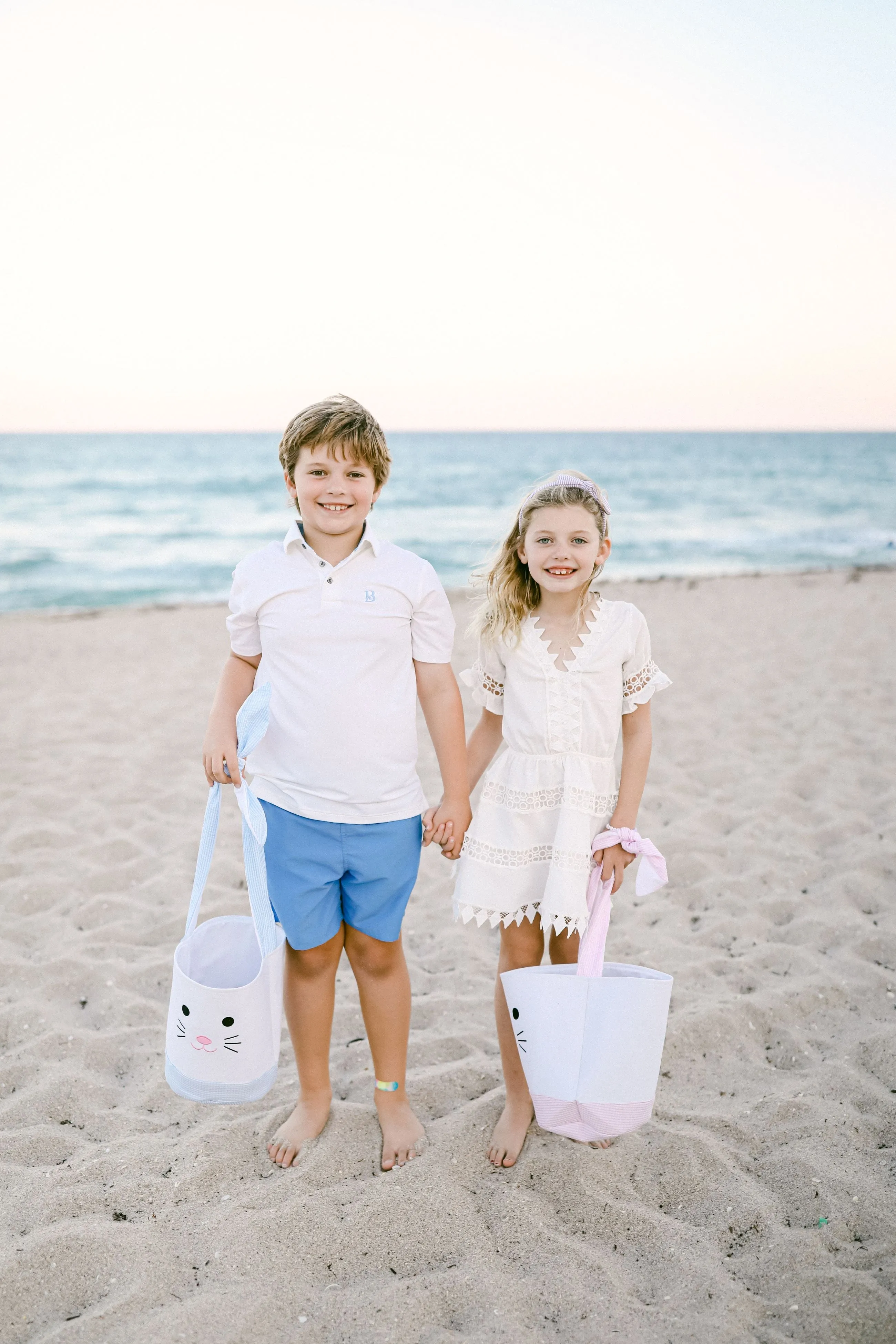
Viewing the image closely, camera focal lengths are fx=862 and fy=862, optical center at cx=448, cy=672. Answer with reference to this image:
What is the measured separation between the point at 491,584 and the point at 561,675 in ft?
1.05

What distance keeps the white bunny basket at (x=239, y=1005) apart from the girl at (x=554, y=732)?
1.58 ft

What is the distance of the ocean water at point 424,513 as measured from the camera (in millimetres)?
14844

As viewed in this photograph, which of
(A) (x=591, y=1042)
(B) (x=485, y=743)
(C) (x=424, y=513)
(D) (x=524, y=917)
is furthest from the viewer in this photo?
(C) (x=424, y=513)

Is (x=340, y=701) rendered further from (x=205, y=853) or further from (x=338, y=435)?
(x=338, y=435)

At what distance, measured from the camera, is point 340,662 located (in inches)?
79.1

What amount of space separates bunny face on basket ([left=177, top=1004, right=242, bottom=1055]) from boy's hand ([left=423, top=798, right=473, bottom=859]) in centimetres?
60

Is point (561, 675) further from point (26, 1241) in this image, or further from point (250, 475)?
point (250, 475)

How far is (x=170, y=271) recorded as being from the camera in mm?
15492

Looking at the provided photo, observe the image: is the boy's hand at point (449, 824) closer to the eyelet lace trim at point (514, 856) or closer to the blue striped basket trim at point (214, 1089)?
the eyelet lace trim at point (514, 856)

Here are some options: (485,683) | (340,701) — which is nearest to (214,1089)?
(340,701)

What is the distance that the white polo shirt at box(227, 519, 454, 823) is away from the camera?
201 cm

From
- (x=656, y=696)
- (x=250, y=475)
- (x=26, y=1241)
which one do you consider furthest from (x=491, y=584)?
(x=250, y=475)

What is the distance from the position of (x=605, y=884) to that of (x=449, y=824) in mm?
399

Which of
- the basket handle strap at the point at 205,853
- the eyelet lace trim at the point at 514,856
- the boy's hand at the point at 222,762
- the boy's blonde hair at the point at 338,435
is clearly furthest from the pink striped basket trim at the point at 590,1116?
the boy's blonde hair at the point at 338,435
